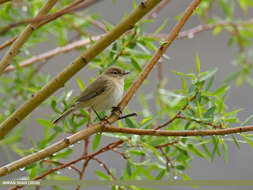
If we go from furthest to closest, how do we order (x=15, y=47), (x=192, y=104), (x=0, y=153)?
(x=0, y=153) → (x=192, y=104) → (x=15, y=47)

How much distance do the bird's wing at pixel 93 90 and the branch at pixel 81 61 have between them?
0.87 meters

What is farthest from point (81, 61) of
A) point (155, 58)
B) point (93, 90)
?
point (93, 90)

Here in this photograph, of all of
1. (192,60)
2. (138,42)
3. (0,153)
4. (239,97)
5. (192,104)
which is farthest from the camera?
(192,60)

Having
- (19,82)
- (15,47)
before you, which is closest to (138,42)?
(15,47)

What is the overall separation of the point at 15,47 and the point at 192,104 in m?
0.70

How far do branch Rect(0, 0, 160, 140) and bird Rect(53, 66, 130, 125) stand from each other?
0.75 meters

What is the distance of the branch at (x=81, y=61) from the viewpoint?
978 mm

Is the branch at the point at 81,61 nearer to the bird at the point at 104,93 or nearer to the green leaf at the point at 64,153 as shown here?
the green leaf at the point at 64,153

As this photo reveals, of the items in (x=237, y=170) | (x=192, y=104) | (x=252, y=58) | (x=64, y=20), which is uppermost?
(x=64, y=20)

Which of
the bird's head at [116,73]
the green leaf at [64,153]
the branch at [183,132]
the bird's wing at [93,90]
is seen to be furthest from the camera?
the bird's head at [116,73]

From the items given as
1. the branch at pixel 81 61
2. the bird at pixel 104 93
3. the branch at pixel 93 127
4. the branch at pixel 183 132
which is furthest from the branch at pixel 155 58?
the bird at pixel 104 93

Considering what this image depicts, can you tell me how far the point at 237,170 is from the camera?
3.29 meters

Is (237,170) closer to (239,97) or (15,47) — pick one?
(239,97)

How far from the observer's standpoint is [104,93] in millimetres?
2188
